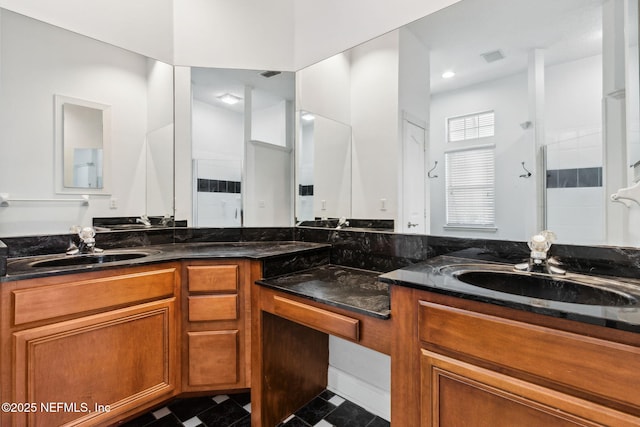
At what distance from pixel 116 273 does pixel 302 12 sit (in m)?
2.11

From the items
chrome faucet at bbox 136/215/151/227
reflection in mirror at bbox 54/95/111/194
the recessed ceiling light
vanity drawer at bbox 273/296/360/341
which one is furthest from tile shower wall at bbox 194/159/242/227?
vanity drawer at bbox 273/296/360/341

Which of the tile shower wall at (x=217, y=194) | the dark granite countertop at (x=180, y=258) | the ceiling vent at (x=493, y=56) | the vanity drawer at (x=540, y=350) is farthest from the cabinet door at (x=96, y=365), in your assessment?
the ceiling vent at (x=493, y=56)

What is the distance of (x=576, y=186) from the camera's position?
118 centimetres

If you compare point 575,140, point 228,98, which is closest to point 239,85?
point 228,98

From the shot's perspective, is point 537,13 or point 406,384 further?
point 537,13

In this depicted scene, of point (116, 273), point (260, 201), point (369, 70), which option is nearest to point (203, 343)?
point (116, 273)

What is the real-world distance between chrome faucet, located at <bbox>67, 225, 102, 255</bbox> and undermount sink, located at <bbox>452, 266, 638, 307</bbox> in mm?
1831

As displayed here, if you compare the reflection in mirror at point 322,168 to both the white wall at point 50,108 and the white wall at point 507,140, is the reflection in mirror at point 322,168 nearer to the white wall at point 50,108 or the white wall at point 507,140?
the white wall at point 507,140

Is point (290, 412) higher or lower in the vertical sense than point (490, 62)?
lower

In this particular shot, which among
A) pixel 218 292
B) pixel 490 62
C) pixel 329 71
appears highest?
pixel 329 71

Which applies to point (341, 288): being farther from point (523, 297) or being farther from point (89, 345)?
point (89, 345)

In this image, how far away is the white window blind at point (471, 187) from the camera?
135cm

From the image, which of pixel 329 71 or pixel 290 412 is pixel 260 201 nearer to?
pixel 329 71

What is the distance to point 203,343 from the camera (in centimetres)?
163
